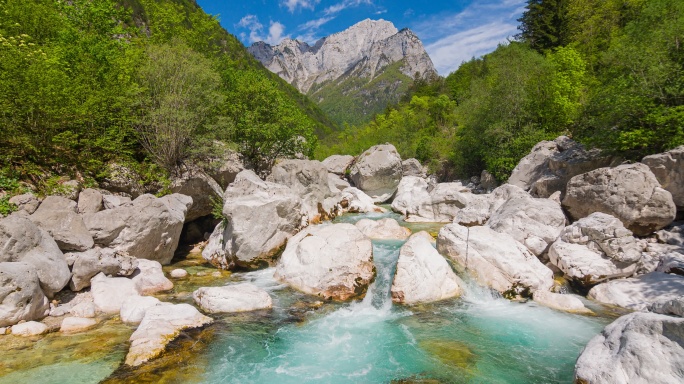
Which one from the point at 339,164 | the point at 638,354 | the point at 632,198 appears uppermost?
the point at 339,164

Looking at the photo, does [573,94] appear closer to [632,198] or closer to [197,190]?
[632,198]

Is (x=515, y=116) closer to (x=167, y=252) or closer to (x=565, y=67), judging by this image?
(x=565, y=67)

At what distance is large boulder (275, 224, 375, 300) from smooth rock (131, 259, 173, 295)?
4433mm

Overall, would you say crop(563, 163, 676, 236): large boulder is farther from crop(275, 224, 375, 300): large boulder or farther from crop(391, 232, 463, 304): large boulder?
crop(275, 224, 375, 300): large boulder

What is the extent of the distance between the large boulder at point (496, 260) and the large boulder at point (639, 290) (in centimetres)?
171

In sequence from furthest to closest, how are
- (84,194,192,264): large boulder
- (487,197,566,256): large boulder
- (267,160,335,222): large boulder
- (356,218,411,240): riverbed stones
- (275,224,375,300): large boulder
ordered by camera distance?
(267,160,335,222): large boulder < (356,218,411,240): riverbed stones < (487,197,566,256): large boulder < (84,194,192,264): large boulder < (275,224,375,300): large boulder

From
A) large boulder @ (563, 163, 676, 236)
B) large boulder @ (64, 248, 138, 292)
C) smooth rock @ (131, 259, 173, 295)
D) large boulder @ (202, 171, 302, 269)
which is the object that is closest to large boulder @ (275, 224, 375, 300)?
large boulder @ (202, 171, 302, 269)

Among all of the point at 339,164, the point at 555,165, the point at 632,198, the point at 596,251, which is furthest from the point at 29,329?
the point at 339,164

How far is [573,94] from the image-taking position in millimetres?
32469

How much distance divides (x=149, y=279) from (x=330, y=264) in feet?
23.1

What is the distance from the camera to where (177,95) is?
69.7 ft

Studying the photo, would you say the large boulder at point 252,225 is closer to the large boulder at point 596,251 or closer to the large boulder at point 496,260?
the large boulder at point 496,260

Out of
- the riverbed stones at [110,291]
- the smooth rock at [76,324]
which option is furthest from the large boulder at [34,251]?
the smooth rock at [76,324]

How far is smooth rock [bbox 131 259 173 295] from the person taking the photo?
12852 millimetres
